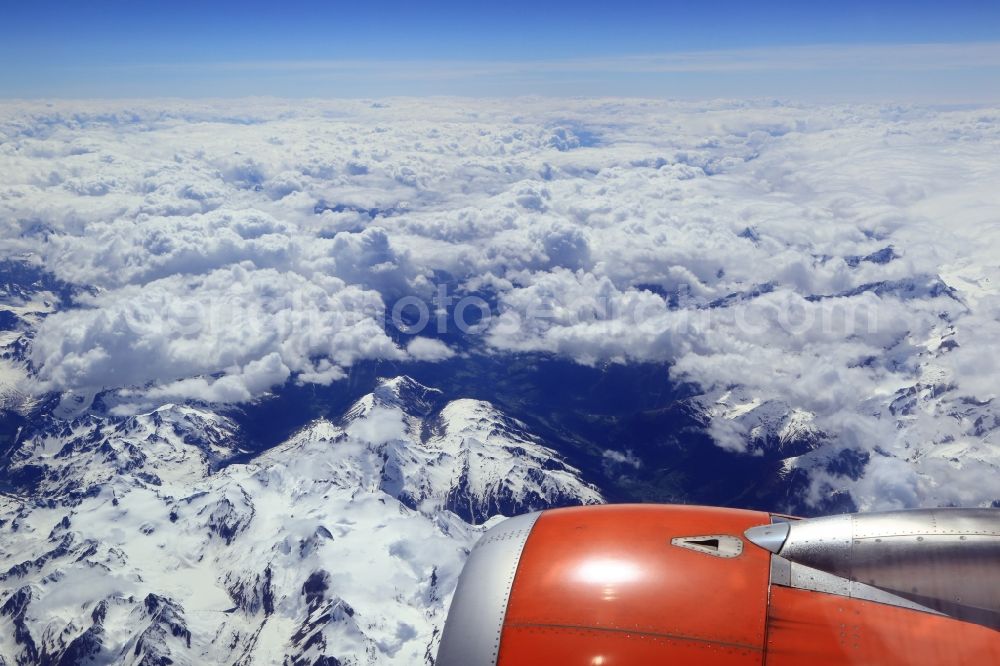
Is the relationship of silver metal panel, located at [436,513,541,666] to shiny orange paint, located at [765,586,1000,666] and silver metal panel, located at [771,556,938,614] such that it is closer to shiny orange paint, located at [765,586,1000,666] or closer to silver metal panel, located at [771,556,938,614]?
shiny orange paint, located at [765,586,1000,666]

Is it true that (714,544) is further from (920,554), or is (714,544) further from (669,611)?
(920,554)

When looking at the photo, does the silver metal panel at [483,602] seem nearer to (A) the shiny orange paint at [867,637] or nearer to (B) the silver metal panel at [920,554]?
(A) the shiny orange paint at [867,637]

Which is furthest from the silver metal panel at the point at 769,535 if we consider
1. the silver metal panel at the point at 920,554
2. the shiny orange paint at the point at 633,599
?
Answer: the shiny orange paint at the point at 633,599

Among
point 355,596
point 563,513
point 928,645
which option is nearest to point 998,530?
point 928,645

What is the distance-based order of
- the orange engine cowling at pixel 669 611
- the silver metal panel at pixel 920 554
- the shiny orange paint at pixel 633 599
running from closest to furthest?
the orange engine cowling at pixel 669 611, the shiny orange paint at pixel 633 599, the silver metal panel at pixel 920 554

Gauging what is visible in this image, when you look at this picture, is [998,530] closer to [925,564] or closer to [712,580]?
[925,564]

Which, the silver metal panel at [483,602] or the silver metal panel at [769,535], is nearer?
the silver metal panel at [483,602]
